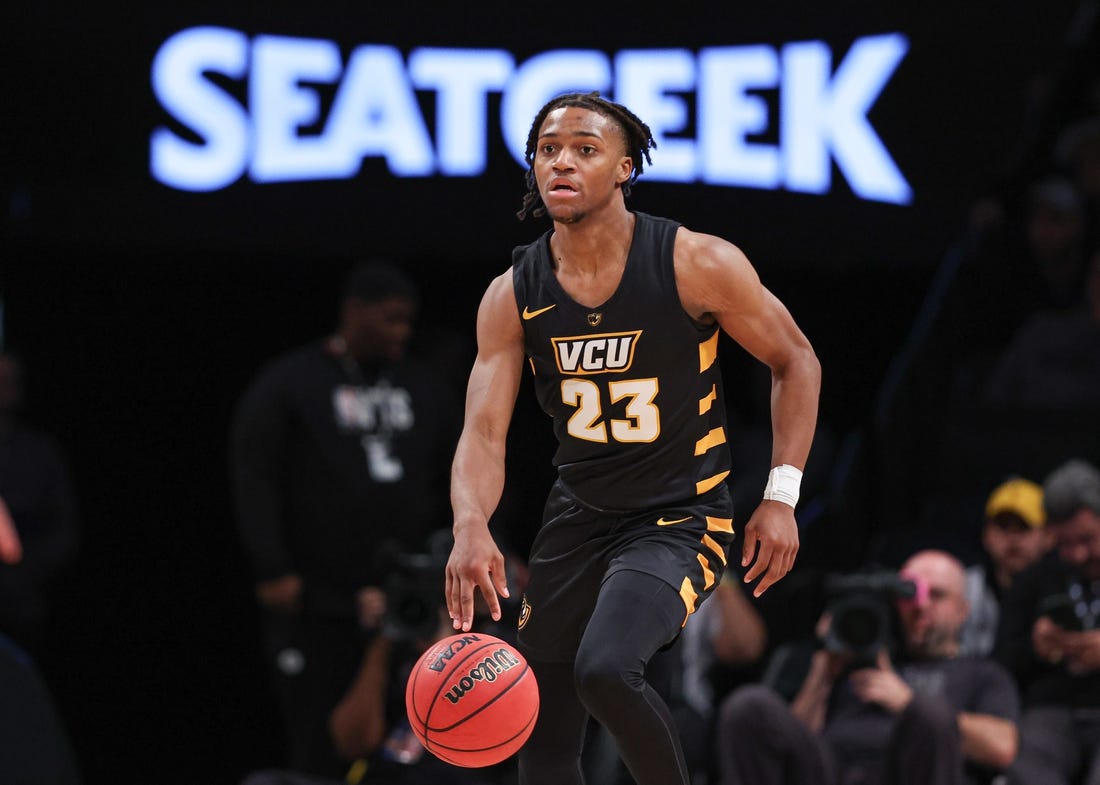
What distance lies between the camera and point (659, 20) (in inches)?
386

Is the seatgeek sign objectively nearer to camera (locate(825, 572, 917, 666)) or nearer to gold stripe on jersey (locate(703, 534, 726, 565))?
camera (locate(825, 572, 917, 666))

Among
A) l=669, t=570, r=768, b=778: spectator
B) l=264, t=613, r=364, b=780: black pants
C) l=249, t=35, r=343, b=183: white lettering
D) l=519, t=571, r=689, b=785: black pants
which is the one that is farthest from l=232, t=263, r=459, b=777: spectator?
l=519, t=571, r=689, b=785: black pants

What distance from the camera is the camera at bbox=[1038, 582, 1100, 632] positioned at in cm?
657

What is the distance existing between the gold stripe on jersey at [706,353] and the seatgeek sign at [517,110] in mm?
5103

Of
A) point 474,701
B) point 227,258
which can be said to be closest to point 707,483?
point 474,701

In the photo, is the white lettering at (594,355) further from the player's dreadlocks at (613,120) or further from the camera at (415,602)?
the camera at (415,602)

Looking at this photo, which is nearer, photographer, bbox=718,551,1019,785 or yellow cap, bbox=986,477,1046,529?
photographer, bbox=718,551,1019,785

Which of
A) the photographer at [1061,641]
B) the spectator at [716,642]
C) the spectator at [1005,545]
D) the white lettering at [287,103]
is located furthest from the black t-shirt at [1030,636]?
the white lettering at [287,103]

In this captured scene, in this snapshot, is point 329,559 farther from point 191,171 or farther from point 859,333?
point 859,333

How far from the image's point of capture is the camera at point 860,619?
670 centimetres

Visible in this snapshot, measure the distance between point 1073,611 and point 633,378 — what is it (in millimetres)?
2850

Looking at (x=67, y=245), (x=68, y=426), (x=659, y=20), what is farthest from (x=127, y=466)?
(x=659, y=20)

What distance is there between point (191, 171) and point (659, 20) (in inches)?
107

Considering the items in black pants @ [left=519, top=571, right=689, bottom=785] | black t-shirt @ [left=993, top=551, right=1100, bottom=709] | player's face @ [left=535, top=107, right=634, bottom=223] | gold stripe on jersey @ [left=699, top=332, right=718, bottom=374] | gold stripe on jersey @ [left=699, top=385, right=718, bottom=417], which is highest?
player's face @ [left=535, top=107, right=634, bottom=223]
